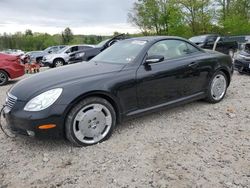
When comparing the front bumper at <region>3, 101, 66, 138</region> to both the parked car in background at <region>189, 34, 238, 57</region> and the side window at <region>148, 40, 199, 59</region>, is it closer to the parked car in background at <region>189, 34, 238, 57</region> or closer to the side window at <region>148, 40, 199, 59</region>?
the side window at <region>148, 40, 199, 59</region>

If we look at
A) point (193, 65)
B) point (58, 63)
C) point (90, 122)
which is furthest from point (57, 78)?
point (58, 63)

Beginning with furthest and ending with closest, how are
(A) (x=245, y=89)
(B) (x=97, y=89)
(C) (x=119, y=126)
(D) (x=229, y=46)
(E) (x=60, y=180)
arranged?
1. (D) (x=229, y=46)
2. (A) (x=245, y=89)
3. (C) (x=119, y=126)
4. (B) (x=97, y=89)
5. (E) (x=60, y=180)

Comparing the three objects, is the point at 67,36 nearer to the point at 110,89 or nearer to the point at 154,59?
the point at 154,59

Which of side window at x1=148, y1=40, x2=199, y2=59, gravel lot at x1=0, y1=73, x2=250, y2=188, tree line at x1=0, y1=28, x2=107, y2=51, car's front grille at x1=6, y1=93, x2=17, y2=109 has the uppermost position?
tree line at x1=0, y1=28, x2=107, y2=51

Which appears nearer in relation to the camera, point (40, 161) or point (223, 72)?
point (40, 161)

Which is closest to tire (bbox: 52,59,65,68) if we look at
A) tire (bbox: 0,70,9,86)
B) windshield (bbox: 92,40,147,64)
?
tire (bbox: 0,70,9,86)

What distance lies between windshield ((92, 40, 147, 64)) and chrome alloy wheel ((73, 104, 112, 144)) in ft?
3.18

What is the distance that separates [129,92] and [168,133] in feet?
2.74

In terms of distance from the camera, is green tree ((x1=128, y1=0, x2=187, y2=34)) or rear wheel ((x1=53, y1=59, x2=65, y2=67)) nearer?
rear wheel ((x1=53, y1=59, x2=65, y2=67))

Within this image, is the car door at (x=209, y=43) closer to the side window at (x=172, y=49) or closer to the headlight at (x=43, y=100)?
the side window at (x=172, y=49)

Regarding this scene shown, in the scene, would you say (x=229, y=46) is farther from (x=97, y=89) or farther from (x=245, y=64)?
(x=97, y=89)

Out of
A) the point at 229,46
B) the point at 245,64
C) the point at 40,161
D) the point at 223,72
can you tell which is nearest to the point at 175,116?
the point at 223,72

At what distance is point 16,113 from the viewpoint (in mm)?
3678

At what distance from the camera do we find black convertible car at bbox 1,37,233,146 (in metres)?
3.64
